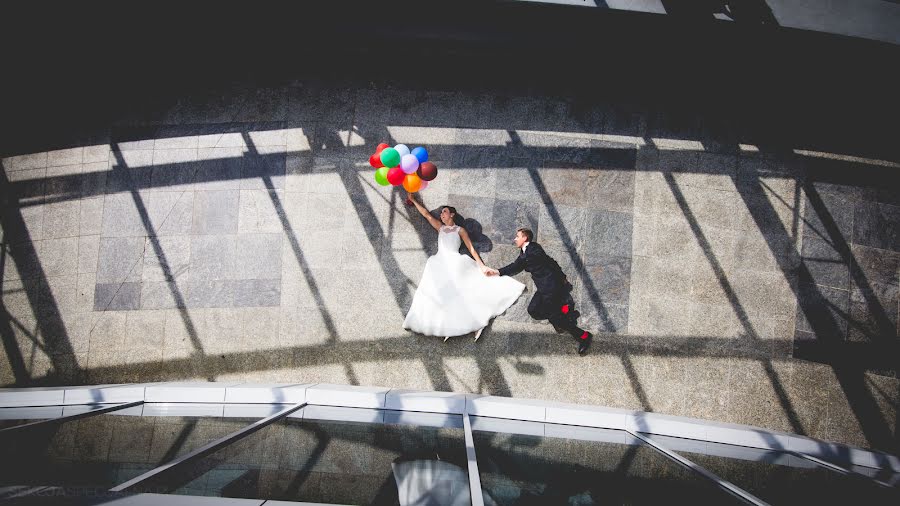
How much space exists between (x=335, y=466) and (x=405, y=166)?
3637 mm

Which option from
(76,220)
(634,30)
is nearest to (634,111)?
(634,30)

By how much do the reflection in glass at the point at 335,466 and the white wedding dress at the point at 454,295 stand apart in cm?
168

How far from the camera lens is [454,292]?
6457 mm

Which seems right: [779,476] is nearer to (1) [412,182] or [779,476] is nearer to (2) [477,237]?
(2) [477,237]

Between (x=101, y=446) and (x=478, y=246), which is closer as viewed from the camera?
(x=101, y=446)

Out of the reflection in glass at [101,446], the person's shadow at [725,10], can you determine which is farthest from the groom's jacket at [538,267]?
the reflection in glass at [101,446]

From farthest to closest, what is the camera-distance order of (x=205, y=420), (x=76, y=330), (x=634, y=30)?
(x=76, y=330), (x=634, y=30), (x=205, y=420)

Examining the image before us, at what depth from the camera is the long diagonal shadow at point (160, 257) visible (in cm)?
684

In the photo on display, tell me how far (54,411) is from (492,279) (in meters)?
5.69

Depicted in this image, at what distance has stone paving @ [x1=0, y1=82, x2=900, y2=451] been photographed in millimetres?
6555

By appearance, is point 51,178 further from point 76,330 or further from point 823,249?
point 823,249

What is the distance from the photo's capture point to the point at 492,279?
6.55 metres

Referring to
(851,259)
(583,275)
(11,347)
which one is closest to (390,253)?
(583,275)

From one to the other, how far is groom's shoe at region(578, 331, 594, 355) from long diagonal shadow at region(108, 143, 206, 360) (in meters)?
5.73
